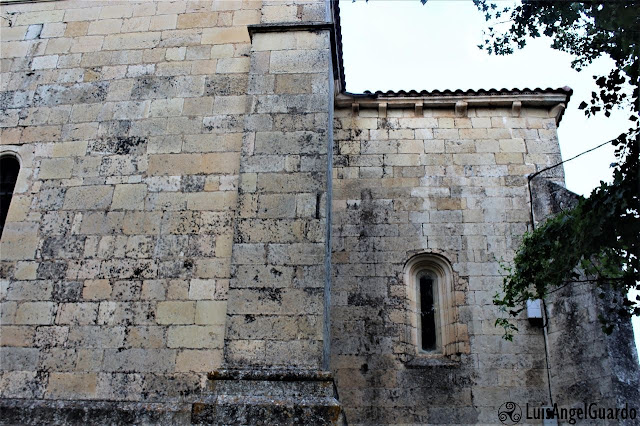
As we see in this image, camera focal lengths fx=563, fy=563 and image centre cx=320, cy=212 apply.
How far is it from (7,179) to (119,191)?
5.16 feet

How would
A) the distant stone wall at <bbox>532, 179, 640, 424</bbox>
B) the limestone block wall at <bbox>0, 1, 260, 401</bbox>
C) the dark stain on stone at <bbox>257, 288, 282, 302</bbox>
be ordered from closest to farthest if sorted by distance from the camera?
the dark stain on stone at <bbox>257, 288, 282, 302</bbox>
the limestone block wall at <bbox>0, 1, 260, 401</bbox>
the distant stone wall at <bbox>532, 179, 640, 424</bbox>

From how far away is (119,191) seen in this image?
595 centimetres

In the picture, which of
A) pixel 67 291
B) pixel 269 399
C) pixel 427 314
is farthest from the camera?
pixel 427 314

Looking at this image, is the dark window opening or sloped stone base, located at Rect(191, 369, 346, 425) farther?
the dark window opening

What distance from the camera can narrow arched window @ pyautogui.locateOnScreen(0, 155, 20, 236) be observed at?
6.33 metres

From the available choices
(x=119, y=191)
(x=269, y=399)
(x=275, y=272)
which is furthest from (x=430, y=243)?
(x=119, y=191)

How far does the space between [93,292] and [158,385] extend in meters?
1.17

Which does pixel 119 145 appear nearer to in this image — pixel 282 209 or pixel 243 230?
pixel 243 230

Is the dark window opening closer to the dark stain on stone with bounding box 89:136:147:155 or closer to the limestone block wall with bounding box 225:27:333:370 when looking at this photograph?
the limestone block wall with bounding box 225:27:333:370

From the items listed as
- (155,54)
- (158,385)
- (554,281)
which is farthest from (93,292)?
(554,281)

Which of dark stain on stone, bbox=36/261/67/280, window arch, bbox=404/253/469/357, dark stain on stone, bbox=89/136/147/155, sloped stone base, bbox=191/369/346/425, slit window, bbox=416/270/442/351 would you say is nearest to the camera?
sloped stone base, bbox=191/369/346/425

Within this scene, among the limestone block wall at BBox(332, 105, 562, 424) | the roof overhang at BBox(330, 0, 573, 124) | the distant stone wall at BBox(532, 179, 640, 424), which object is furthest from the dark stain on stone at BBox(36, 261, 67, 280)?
the distant stone wall at BBox(532, 179, 640, 424)

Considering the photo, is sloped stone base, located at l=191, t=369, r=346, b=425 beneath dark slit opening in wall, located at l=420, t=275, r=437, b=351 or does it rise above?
beneath

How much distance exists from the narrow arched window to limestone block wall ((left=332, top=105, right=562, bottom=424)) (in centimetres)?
395
